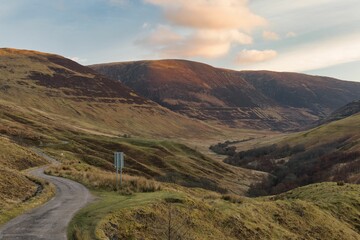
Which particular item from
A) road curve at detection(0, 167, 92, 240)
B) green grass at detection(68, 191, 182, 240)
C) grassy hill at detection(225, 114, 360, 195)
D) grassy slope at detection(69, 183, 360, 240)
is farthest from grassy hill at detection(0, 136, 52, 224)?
grassy hill at detection(225, 114, 360, 195)

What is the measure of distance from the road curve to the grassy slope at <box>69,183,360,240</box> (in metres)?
0.70

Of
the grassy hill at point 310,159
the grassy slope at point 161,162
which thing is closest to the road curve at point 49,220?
the grassy slope at point 161,162

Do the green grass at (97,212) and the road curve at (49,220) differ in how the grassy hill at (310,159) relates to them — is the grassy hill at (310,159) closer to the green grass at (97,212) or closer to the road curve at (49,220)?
the green grass at (97,212)

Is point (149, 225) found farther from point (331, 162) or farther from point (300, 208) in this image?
point (331, 162)

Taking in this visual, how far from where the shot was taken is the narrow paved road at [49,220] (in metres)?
17.2

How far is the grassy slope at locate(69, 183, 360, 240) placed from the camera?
19.2m

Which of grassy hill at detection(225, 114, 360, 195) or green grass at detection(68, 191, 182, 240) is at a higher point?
green grass at detection(68, 191, 182, 240)

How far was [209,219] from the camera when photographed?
2353cm

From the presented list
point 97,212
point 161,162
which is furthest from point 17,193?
point 161,162

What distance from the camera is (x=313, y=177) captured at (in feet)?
341

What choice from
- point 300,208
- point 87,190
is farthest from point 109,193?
point 300,208

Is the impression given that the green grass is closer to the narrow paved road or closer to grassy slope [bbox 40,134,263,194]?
the narrow paved road

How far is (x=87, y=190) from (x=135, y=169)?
53742mm

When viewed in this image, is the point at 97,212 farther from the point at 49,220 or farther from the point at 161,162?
the point at 161,162
